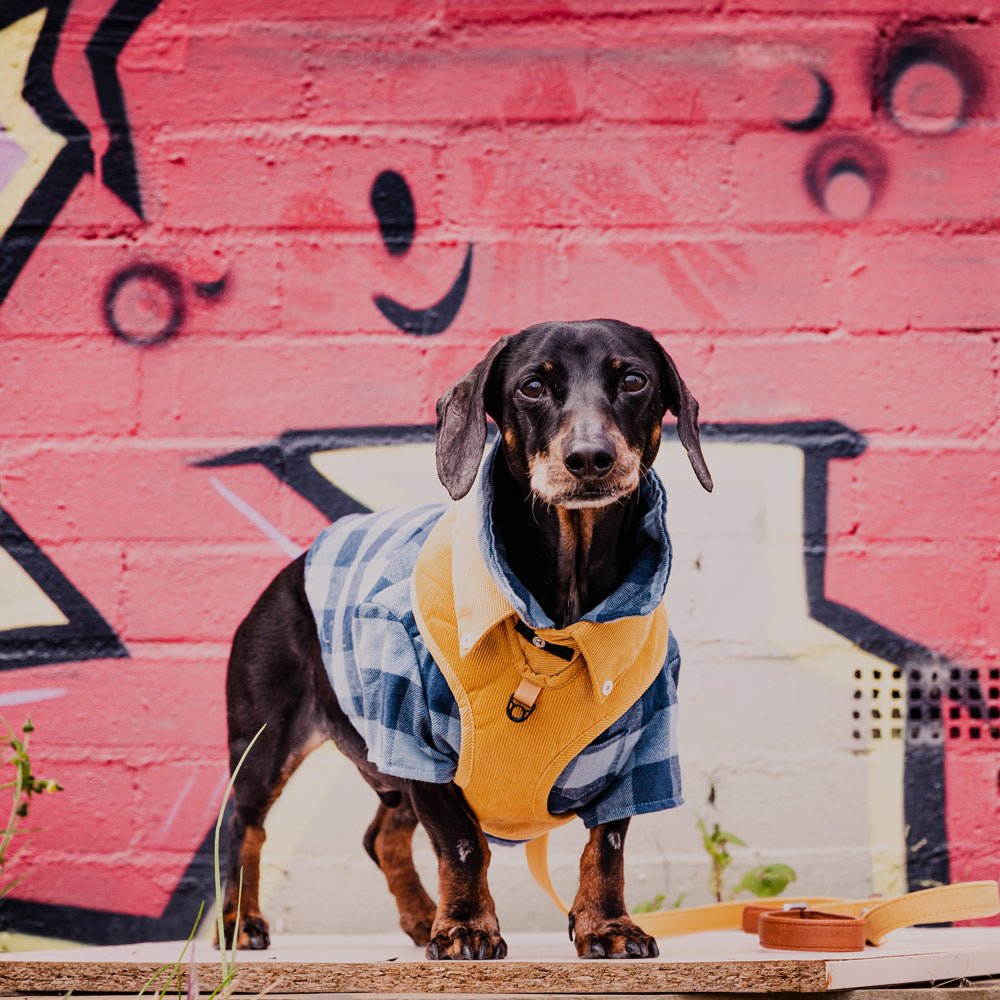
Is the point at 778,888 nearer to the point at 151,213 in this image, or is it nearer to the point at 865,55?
the point at 865,55

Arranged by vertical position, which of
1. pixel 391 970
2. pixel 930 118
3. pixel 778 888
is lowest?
pixel 778 888

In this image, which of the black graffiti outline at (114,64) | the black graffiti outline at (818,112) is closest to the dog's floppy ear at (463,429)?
the black graffiti outline at (818,112)

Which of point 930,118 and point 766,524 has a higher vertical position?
point 930,118

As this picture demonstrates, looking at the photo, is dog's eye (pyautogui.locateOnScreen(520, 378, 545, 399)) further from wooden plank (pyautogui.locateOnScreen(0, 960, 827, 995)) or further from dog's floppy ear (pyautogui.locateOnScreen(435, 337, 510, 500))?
wooden plank (pyautogui.locateOnScreen(0, 960, 827, 995))

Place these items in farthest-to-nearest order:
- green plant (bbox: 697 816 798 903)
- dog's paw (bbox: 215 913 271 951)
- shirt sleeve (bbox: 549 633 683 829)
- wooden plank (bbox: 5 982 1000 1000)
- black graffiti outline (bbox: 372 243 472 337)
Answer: black graffiti outline (bbox: 372 243 472 337) → green plant (bbox: 697 816 798 903) → dog's paw (bbox: 215 913 271 951) → shirt sleeve (bbox: 549 633 683 829) → wooden plank (bbox: 5 982 1000 1000)

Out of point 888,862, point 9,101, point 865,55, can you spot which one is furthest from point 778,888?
point 9,101

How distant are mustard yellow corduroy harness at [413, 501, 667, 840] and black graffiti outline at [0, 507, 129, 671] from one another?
4.80 ft

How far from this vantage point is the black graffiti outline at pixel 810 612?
3133mm

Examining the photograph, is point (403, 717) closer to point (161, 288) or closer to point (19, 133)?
point (161, 288)

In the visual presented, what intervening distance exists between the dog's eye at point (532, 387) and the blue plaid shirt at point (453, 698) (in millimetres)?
122

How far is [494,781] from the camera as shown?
2.04 metres

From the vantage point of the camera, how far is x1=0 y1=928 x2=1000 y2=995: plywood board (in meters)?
1.84

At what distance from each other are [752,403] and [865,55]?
955 millimetres

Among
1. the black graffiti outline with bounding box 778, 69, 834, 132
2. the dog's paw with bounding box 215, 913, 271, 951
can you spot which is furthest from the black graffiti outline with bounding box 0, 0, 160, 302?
the dog's paw with bounding box 215, 913, 271, 951
